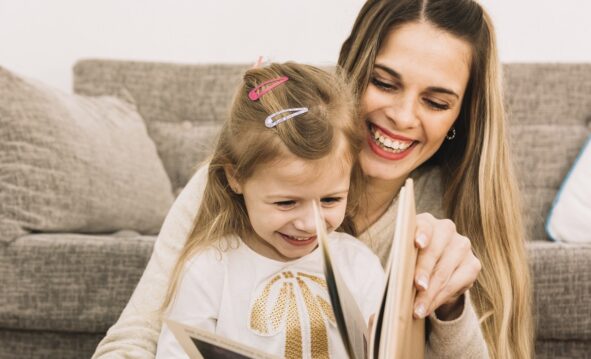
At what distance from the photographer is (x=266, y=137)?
1.00 metres

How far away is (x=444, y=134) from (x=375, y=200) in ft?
0.60

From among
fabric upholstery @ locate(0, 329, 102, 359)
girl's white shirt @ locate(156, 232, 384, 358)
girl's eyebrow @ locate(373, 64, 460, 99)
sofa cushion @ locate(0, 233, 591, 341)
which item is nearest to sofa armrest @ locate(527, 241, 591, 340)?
sofa cushion @ locate(0, 233, 591, 341)

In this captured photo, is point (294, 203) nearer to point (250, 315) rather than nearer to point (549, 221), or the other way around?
point (250, 315)

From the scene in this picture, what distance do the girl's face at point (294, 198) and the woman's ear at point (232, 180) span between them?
4 centimetres

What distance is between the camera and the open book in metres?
0.64

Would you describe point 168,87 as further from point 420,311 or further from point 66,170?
point 420,311

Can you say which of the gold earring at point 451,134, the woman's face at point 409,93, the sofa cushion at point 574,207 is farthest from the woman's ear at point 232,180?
the sofa cushion at point 574,207

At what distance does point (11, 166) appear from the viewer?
1623 millimetres

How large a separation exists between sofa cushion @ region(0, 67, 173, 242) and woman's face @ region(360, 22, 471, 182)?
2.64 feet

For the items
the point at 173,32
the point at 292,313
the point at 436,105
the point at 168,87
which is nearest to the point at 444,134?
the point at 436,105

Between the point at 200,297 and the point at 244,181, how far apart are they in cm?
18

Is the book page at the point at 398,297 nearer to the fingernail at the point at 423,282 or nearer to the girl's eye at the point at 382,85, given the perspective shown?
the fingernail at the point at 423,282

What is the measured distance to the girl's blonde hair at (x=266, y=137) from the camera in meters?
1.00

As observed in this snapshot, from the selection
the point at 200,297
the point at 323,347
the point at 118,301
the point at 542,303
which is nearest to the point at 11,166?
the point at 118,301
